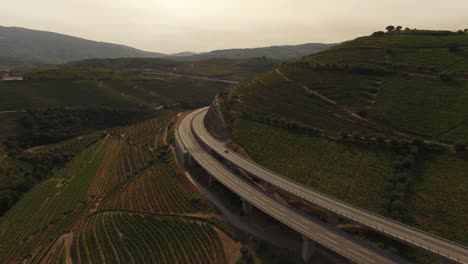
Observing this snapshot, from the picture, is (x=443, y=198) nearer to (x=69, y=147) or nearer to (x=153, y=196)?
(x=153, y=196)

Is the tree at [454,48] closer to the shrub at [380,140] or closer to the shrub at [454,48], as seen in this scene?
the shrub at [454,48]

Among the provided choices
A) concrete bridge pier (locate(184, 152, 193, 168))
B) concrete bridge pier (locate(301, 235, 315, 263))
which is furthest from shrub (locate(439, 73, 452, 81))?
concrete bridge pier (locate(184, 152, 193, 168))

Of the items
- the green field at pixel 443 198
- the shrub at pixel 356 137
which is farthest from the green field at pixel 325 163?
the green field at pixel 443 198

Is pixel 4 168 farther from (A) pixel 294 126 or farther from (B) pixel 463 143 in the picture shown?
(B) pixel 463 143

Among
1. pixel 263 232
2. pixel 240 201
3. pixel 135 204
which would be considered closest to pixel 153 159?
pixel 135 204

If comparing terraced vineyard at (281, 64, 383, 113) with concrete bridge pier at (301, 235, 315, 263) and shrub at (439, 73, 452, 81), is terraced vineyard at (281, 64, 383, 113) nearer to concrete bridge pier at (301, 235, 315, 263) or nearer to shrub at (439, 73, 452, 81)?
shrub at (439, 73, 452, 81)
